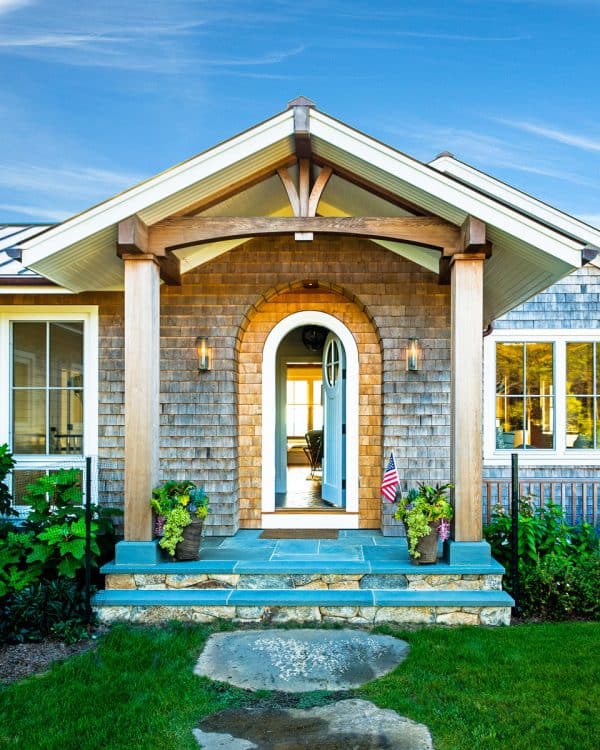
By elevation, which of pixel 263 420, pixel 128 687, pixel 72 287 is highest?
pixel 72 287

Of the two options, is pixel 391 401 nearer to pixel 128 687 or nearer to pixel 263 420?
pixel 263 420

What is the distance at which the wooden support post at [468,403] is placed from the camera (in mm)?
4824

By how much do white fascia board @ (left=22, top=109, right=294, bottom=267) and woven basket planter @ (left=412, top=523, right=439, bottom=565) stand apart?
326 centimetres

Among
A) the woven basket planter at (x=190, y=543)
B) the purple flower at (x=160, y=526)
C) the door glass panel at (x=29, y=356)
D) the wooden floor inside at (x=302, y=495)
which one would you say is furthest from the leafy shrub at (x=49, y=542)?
the wooden floor inside at (x=302, y=495)

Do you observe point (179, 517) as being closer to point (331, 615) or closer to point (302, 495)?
point (331, 615)

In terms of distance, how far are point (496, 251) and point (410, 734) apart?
12.3 ft

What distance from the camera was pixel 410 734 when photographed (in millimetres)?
3053

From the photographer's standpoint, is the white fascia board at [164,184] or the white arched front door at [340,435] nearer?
the white fascia board at [164,184]

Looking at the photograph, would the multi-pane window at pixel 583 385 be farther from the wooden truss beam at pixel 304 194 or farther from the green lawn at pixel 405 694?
the wooden truss beam at pixel 304 194

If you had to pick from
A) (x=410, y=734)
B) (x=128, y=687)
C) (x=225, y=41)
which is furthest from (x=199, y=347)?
(x=225, y=41)

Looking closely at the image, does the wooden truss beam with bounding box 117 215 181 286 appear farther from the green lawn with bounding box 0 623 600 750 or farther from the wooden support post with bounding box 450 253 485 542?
the green lawn with bounding box 0 623 600 750

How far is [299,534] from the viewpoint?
6.20 meters

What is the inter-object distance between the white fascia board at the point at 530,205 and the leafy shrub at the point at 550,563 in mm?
3443

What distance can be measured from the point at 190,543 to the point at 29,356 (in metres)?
2.97
